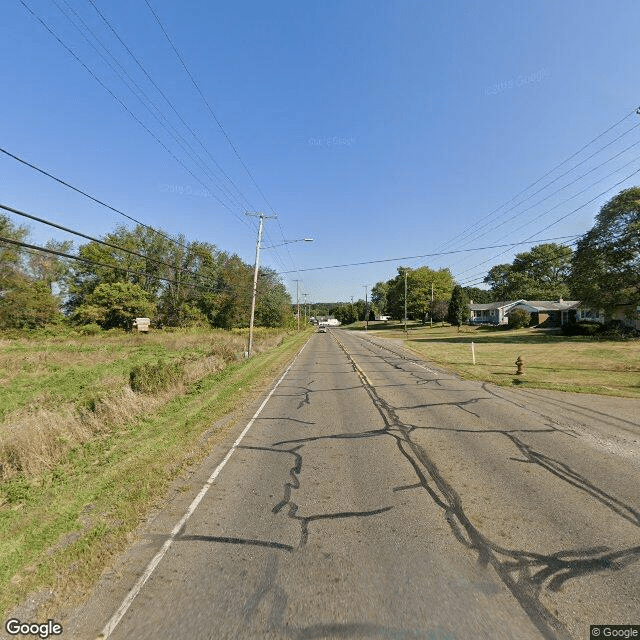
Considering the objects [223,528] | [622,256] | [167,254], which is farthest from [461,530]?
[167,254]

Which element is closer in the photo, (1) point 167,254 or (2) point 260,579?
(2) point 260,579

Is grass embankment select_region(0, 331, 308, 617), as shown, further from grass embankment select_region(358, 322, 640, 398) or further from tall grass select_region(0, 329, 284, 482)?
grass embankment select_region(358, 322, 640, 398)

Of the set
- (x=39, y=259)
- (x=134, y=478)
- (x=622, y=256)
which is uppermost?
(x=39, y=259)

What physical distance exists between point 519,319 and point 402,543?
53.5 m

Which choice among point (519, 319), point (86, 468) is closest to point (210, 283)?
point (519, 319)

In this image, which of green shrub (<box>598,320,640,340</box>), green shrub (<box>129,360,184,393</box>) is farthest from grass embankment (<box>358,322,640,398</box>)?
green shrub (<box>129,360,184,393</box>)

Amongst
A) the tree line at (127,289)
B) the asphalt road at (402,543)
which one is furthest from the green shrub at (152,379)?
the tree line at (127,289)

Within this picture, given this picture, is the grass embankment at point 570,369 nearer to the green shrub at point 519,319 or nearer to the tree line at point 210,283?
the tree line at point 210,283

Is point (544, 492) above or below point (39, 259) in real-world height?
below

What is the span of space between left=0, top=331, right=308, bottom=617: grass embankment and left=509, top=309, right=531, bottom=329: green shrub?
151 ft

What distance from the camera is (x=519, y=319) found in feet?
165

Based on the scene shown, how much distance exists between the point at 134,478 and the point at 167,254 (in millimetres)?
68530

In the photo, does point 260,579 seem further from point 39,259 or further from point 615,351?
point 39,259

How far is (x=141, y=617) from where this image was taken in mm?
3146
